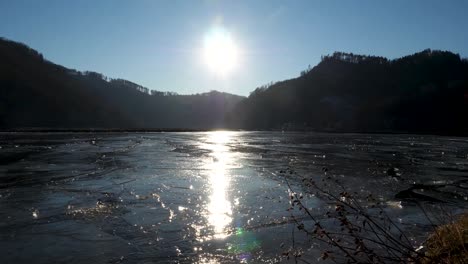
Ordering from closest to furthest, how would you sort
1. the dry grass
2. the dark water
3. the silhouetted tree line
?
the dry grass
the dark water
the silhouetted tree line

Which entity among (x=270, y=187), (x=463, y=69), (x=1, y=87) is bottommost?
(x=270, y=187)

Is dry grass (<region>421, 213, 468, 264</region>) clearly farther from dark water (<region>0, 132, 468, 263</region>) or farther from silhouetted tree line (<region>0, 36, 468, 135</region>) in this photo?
silhouetted tree line (<region>0, 36, 468, 135</region>)

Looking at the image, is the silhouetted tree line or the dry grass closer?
the dry grass

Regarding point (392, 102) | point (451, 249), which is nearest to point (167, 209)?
point (451, 249)

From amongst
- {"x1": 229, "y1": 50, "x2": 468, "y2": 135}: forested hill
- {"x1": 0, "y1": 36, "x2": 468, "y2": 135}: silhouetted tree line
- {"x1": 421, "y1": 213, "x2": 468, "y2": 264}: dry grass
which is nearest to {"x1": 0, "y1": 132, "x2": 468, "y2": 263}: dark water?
{"x1": 421, "y1": 213, "x2": 468, "y2": 264}: dry grass

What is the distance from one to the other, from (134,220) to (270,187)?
7308 mm

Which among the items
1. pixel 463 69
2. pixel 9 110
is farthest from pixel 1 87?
pixel 463 69

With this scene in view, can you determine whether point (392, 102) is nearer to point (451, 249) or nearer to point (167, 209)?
point (167, 209)

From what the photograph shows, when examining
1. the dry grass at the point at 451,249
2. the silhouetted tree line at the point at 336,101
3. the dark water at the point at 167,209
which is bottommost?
the dark water at the point at 167,209

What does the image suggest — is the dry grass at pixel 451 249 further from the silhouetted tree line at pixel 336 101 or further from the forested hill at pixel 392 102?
the forested hill at pixel 392 102

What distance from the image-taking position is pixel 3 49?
188m

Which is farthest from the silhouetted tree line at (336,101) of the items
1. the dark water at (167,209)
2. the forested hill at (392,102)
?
the dark water at (167,209)

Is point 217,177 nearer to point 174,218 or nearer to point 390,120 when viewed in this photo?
point 174,218

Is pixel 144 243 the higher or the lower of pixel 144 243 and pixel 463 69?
the lower
